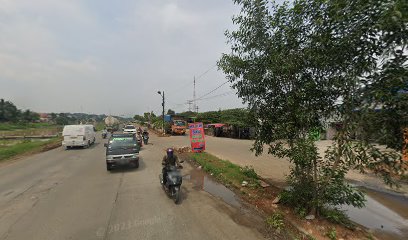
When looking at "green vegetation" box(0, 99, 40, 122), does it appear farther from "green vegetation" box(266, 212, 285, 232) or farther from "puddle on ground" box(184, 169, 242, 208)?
"green vegetation" box(266, 212, 285, 232)

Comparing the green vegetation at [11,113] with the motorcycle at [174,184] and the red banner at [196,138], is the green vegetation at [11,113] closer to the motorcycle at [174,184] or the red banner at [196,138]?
the red banner at [196,138]

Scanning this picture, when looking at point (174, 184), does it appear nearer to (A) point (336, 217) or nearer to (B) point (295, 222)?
(B) point (295, 222)

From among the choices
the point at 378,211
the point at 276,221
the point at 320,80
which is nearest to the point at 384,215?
the point at 378,211

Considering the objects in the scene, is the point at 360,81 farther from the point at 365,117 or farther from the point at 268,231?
the point at 268,231

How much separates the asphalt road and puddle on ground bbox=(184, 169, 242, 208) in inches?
12.3

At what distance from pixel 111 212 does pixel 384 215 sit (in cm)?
773

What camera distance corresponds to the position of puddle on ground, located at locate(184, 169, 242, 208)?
7992 millimetres

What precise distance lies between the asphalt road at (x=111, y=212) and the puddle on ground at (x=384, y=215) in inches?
118

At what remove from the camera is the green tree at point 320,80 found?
427 centimetres

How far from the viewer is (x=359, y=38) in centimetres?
443

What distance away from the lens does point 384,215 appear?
22.7ft

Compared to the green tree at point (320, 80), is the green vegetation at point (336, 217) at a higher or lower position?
lower

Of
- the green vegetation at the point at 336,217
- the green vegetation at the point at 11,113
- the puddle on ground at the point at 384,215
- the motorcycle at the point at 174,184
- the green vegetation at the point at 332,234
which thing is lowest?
the puddle on ground at the point at 384,215

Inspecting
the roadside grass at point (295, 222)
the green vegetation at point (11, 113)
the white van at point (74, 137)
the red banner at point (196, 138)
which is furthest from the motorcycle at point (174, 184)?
the green vegetation at point (11, 113)
